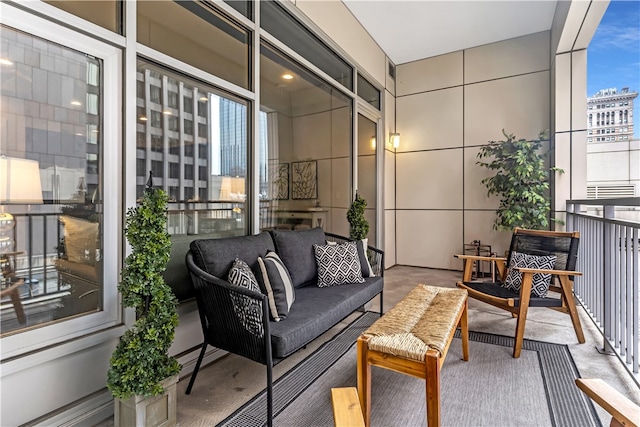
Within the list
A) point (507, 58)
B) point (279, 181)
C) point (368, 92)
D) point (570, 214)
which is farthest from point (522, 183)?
point (279, 181)

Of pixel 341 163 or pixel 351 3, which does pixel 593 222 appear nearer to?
pixel 341 163

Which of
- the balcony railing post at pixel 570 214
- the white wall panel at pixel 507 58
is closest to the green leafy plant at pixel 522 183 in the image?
the balcony railing post at pixel 570 214

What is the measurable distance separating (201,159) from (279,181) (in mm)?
1000

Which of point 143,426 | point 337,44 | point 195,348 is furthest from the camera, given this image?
point 337,44

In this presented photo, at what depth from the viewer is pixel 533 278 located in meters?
2.79

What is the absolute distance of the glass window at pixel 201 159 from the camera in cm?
214

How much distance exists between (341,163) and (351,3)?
1996 mm

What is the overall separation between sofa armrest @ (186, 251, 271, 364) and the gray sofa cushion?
0.10m

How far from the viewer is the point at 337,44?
13.2 feet

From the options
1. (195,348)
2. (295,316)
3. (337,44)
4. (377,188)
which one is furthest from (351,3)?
(195,348)

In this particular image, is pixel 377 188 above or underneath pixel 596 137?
underneath

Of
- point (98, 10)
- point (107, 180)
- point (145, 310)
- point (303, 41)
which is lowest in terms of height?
point (145, 310)

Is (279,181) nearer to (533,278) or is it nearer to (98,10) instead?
(98,10)

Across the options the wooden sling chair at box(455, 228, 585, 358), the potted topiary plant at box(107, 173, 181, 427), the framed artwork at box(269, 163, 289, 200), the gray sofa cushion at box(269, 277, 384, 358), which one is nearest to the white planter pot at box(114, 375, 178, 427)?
the potted topiary plant at box(107, 173, 181, 427)
